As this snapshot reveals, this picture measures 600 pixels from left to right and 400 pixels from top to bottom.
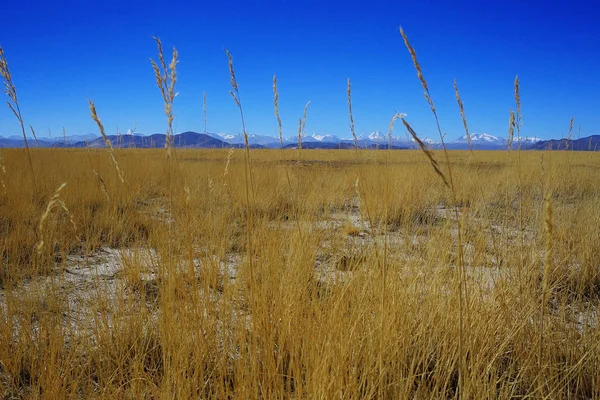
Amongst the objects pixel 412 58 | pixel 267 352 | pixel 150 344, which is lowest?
pixel 150 344

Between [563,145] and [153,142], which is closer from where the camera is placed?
[563,145]

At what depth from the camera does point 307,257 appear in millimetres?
2020

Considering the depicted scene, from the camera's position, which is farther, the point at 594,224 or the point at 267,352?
the point at 594,224

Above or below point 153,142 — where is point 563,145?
below

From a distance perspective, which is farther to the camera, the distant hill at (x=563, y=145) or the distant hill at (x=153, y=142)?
the distant hill at (x=563, y=145)

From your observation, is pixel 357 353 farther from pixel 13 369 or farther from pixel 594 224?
pixel 594 224

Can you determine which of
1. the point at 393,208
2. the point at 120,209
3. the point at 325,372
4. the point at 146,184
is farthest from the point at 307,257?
the point at 146,184

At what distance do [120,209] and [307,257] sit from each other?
8.97 feet

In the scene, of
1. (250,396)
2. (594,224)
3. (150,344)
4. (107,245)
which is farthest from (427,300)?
(107,245)

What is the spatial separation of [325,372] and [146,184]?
217 inches

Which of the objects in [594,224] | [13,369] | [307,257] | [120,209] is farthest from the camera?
[120,209]

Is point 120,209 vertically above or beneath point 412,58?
beneath

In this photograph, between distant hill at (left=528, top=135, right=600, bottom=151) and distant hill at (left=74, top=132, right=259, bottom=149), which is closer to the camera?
distant hill at (left=74, top=132, right=259, bottom=149)

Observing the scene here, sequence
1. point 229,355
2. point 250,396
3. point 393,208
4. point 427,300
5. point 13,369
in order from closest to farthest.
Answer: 1. point 250,396
2. point 13,369
3. point 229,355
4. point 427,300
5. point 393,208
